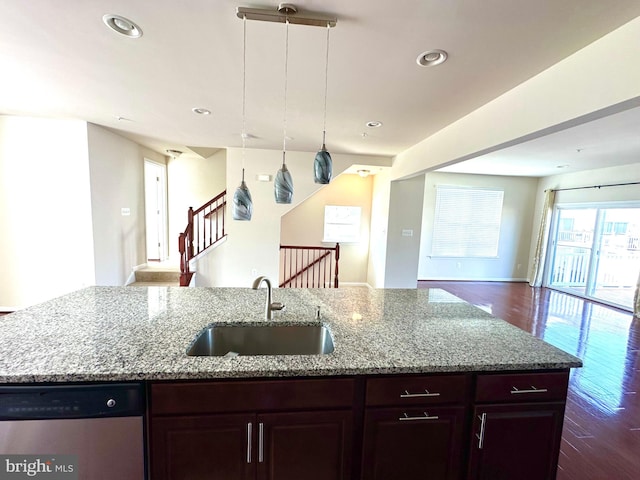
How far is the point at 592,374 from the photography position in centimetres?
290

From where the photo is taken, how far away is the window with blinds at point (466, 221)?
22.1 feet

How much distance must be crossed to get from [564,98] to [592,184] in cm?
553

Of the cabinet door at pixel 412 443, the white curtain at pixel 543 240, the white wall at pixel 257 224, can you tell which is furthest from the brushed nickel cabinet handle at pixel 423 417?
the white curtain at pixel 543 240

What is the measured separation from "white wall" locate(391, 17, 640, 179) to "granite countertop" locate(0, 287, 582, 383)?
1.41 metres

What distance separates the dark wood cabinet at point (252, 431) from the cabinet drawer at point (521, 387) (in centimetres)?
61

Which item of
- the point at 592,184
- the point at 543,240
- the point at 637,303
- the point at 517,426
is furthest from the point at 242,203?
the point at 543,240

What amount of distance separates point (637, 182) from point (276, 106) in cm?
638

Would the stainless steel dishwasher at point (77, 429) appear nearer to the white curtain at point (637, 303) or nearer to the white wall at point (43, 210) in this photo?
the white wall at point (43, 210)

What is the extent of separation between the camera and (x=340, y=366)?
116 cm

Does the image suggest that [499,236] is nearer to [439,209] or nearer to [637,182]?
[439,209]

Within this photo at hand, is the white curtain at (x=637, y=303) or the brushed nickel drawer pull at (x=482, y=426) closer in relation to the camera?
the brushed nickel drawer pull at (x=482, y=426)

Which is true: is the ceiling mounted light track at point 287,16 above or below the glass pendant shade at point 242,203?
above

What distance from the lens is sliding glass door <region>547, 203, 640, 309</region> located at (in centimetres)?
515

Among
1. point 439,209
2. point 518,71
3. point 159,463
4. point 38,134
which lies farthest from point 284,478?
point 439,209
